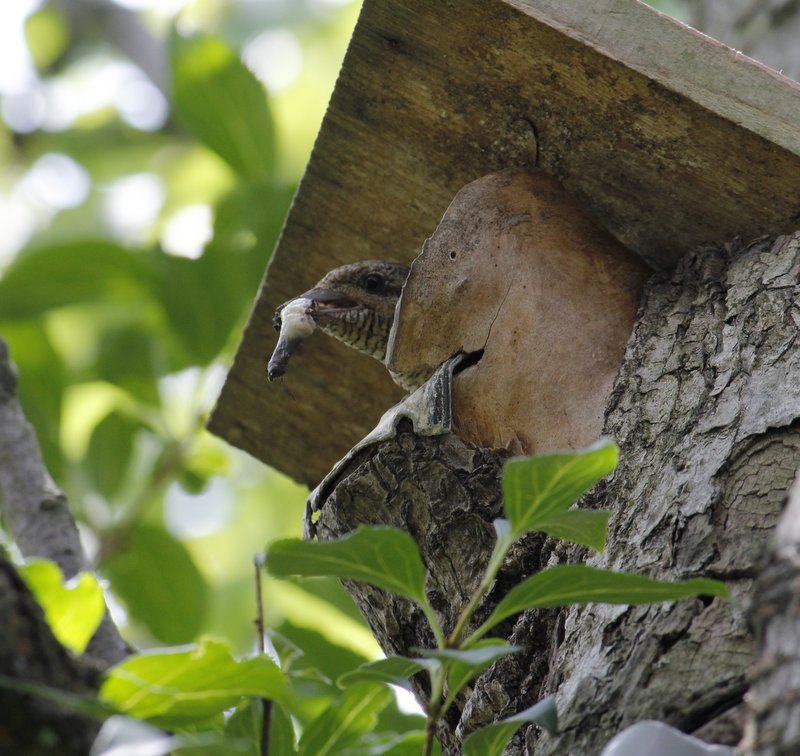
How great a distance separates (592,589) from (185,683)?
15.8 inches

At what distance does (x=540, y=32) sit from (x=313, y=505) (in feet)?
2.75

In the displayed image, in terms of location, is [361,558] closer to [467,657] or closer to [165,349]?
[467,657]

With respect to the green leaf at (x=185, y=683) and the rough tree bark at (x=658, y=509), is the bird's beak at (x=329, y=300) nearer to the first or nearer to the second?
the rough tree bark at (x=658, y=509)

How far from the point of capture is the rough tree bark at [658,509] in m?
1.21

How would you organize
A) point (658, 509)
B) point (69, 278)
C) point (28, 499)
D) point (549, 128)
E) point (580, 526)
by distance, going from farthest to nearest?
point (69, 278)
point (28, 499)
point (549, 128)
point (658, 509)
point (580, 526)

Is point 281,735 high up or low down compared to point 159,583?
down

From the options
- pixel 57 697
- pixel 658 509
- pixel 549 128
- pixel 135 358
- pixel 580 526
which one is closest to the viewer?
pixel 57 697

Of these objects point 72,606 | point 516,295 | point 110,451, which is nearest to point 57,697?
point 72,606

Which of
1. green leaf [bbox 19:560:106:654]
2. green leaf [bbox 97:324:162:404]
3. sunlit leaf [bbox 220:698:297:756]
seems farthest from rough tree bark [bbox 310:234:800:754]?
green leaf [bbox 97:324:162:404]

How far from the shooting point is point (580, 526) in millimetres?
1099

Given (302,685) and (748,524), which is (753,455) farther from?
(302,685)

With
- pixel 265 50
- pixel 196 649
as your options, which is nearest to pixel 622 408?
pixel 196 649

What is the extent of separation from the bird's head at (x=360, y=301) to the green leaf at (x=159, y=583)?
2.86ft

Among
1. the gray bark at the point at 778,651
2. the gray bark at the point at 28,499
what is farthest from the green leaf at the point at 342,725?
the gray bark at the point at 28,499
